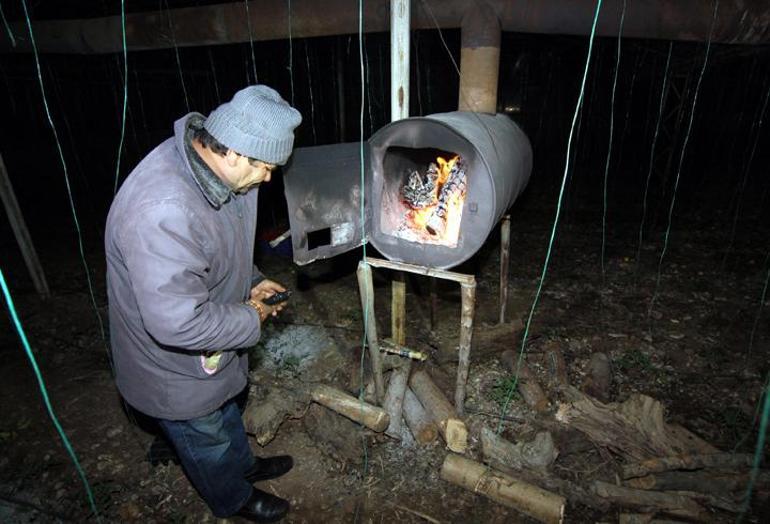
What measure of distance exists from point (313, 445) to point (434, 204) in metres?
2.13

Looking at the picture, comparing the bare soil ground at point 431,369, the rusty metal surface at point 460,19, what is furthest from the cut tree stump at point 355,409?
the rusty metal surface at point 460,19

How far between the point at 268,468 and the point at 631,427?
2.59 meters

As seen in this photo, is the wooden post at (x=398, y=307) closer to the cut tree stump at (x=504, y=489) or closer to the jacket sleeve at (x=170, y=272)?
the cut tree stump at (x=504, y=489)

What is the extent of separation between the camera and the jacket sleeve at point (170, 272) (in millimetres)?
1540

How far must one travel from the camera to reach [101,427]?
3.35 meters

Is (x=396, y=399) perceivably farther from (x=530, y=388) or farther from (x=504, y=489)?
(x=530, y=388)

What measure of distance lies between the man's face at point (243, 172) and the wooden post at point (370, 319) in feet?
3.90

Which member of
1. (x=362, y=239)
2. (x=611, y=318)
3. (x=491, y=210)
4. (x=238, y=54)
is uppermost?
(x=238, y=54)

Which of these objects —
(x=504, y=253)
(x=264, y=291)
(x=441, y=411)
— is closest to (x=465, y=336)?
(x=441, y=411)

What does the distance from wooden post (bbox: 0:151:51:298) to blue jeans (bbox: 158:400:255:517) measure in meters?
4.12

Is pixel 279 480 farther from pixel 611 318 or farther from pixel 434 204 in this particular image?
pixel 611 318

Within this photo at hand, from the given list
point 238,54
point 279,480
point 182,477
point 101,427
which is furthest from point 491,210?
point 238,54

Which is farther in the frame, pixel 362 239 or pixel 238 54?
pixel 238 54

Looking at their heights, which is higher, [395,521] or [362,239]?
[362,239]
